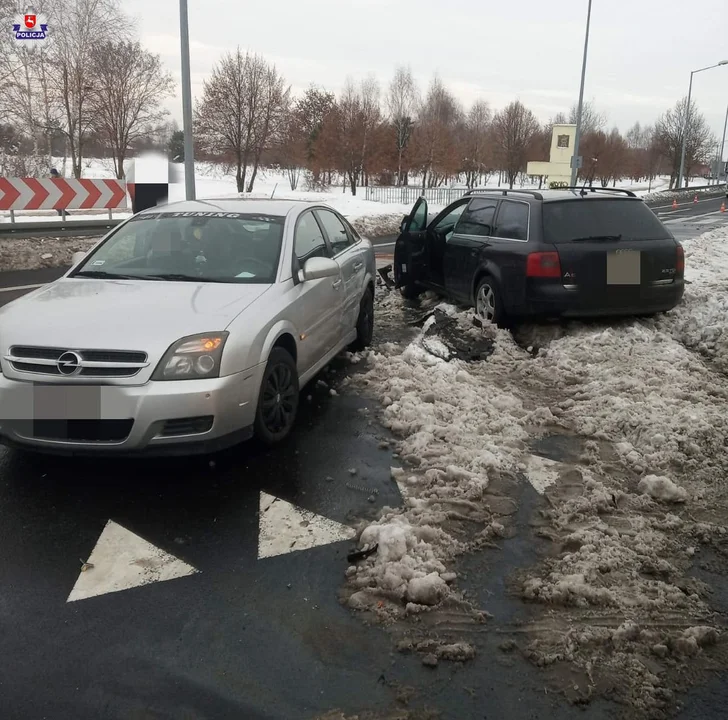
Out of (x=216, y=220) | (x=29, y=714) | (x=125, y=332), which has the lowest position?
(x=29, y=714)

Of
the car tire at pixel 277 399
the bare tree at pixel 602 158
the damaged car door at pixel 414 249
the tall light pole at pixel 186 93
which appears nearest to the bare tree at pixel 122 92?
the tall light pole at pixel 186 93

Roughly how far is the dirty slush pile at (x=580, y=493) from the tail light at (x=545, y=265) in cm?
67

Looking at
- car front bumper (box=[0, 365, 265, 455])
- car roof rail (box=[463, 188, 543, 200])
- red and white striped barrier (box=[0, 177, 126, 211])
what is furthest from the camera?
red and white striped barrier (box=[0, 177, 126, 211])

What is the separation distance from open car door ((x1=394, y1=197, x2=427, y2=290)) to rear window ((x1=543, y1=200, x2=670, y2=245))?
8.09ft

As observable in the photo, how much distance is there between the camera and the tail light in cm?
665

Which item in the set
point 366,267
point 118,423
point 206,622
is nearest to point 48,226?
point 366,267

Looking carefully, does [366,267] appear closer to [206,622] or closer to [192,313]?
[192,313]

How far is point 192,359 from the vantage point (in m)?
3.73

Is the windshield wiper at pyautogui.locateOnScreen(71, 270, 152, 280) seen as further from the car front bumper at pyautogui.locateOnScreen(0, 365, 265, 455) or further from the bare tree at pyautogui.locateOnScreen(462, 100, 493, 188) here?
the bare tree at pyautogui.locateOnScreen(462, 100, 493, 188)

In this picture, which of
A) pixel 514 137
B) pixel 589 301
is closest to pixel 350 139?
pixel 514 137

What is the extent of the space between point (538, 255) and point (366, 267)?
169 cm

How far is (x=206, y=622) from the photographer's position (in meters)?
2.80

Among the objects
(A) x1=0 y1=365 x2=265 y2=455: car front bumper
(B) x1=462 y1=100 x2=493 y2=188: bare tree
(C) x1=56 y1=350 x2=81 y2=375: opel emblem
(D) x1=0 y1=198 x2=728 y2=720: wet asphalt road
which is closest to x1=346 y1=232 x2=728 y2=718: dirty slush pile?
(D) x1=0 y1=198 x2=728 y2=720: wet asphalt road

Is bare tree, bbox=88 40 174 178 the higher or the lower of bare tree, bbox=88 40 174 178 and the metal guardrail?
the higher
